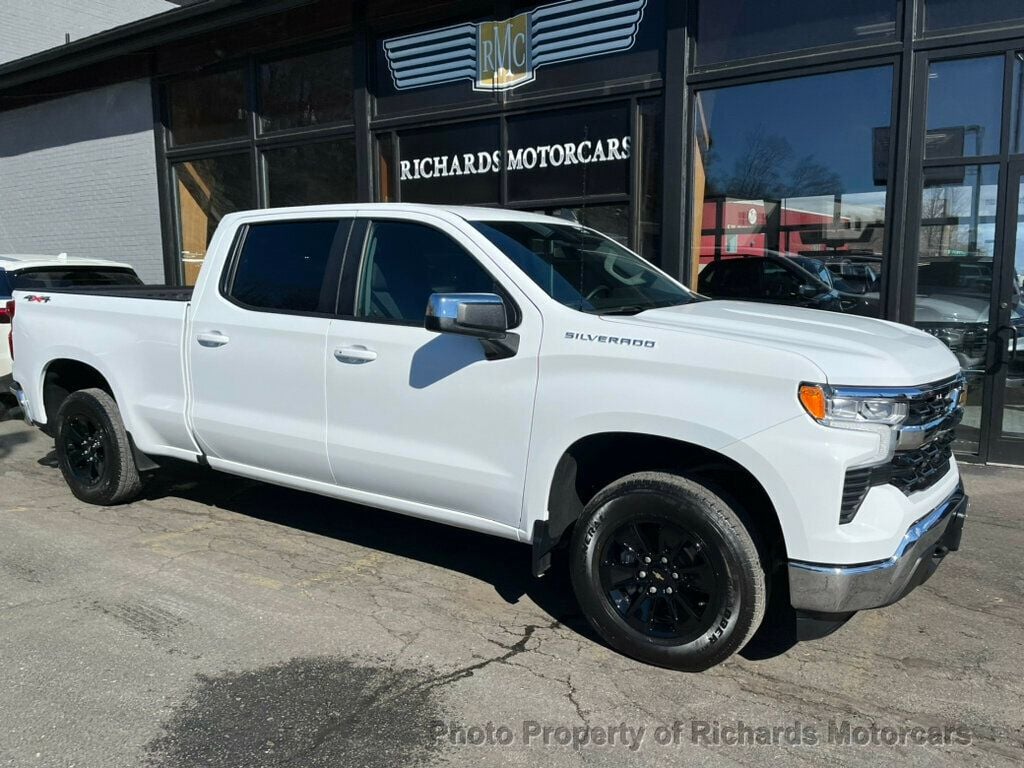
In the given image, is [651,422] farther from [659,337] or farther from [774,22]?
[774,22]

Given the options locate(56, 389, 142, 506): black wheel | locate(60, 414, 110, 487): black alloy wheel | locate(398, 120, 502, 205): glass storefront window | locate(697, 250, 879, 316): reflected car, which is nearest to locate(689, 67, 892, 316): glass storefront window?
locate(697, 250, 879, 316): reflected car

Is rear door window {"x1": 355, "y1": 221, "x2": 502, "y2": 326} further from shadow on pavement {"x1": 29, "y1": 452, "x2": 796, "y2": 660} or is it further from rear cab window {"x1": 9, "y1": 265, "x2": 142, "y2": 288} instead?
rear cab window {"x1": 9, "y1": 265, "x2": 142, "y2": 288}

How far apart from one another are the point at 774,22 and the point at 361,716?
6.95 meters

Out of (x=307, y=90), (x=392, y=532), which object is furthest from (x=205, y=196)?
(x=392, y=532)

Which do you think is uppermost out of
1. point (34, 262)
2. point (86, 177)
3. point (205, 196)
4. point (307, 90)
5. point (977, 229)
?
point (307, 90)

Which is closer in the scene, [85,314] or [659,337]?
[659,337]

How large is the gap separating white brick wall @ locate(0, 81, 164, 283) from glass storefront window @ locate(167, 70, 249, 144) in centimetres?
51

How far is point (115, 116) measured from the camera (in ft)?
43.1

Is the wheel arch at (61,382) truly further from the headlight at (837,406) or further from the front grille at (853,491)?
the front grille at (853,491)

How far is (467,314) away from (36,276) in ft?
23.1

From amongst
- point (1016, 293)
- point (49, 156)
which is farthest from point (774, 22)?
point (49, 156)

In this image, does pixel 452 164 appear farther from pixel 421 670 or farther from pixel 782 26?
pixel 421 670

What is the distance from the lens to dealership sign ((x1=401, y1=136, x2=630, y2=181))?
28.3ft

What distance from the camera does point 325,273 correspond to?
4.45 metres
